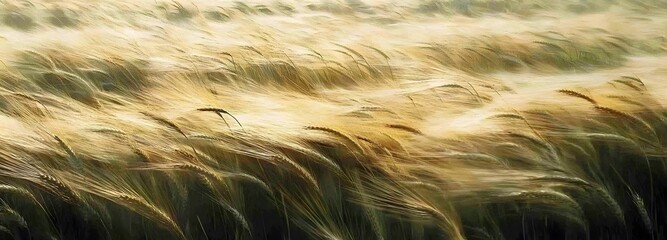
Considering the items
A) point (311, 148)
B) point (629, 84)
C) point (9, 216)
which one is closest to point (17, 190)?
point (9, 216)

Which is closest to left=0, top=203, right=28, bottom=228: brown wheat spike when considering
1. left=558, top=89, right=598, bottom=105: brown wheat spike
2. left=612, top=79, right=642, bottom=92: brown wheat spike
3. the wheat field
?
the wheat field

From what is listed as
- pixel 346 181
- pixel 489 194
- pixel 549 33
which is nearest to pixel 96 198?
pixel 346 181

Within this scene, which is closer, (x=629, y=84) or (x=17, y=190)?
(x=17, y=190)

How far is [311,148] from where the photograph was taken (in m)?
0.98

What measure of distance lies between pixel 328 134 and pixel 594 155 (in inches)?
15.3

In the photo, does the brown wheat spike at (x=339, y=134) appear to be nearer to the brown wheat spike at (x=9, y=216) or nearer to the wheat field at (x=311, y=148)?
the wheat field at (x=311, y=148)

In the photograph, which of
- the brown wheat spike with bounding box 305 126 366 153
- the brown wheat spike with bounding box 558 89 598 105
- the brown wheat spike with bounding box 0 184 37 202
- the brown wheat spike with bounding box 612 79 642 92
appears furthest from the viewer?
the brown wheat spike with bounding box 612 79 642 92

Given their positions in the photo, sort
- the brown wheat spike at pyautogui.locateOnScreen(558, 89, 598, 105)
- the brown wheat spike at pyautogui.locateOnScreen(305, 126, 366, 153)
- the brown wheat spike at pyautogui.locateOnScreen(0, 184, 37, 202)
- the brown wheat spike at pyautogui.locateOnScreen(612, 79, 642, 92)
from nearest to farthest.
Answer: the brown wheat spike at pyautogui.locateOnScreen(0, 184, 37, 202) → the brown wheat spike at pyautogui.locateOnScreen(305, 126, 366, 153) → the brown wheat spike at pyautogui.locateOnScreen(558, 89, 598, 105) → the brown wheat spike at pyautogui.locateOnScreen(612, 79, 642, 92)

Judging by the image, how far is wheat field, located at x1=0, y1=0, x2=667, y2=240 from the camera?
91 centimetres

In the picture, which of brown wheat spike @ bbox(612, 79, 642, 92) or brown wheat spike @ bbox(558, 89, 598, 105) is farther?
brown wheat spike @ bbox(612, 79, 642, 92)

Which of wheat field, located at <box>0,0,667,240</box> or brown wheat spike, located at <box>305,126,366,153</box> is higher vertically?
brown wheat spike, located at <box>305,126,366,153</box>

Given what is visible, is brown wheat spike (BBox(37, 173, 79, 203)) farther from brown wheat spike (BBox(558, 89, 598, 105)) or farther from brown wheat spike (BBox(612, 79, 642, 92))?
brown wheat spike (BBox(612, 79, 642, 92))

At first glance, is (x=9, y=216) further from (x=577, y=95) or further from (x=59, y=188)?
(x=577, y=95)

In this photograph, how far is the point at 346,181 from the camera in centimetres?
97
